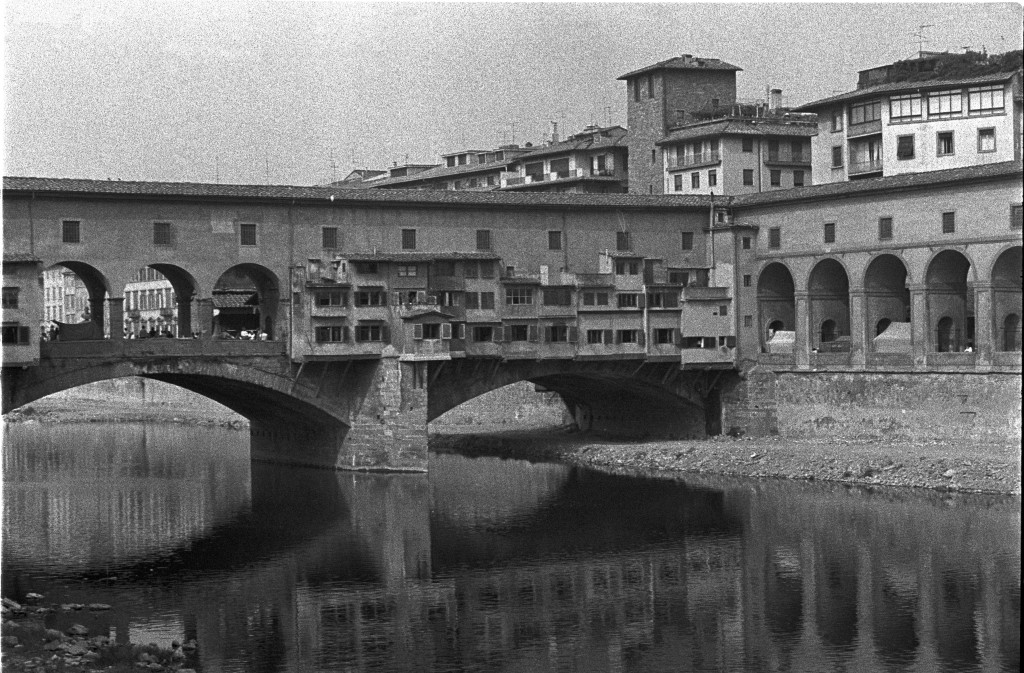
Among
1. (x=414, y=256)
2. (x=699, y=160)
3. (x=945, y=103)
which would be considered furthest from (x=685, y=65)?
(x=414, y=256)

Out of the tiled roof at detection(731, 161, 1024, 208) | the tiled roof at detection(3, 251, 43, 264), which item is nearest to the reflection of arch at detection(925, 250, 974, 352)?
the tiled roof at detection(731, 161, 1024, 208)

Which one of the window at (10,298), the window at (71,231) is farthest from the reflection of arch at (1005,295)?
the window at (10,298)

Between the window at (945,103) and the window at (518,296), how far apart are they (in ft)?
71.5

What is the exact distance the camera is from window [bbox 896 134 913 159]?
7706 cm

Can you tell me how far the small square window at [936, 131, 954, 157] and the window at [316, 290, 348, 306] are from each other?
2908 centimetres

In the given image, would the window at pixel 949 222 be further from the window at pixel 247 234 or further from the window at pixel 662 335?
the window at pixel 247 234

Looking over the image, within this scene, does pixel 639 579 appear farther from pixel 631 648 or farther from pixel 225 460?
pixel 225 460

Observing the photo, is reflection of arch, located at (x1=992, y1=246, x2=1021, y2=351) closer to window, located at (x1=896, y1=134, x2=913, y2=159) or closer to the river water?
the river water

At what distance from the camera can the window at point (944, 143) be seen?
7569 centimetres

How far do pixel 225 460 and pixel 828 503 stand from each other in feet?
95.4

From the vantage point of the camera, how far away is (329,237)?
6500cm

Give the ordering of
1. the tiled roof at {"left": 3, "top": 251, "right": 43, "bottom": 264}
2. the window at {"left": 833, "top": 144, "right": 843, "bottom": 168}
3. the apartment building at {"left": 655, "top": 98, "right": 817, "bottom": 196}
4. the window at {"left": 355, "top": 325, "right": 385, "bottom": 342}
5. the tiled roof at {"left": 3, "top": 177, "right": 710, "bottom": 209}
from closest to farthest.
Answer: the tiled roof at {"left": 3, "top": 251, "right": 43, "bottom": 264}
the tiled roof at {"left": 3, "top": 177, "right": 710, "bottom": 209}
the window at {"left": 355, "top": 325, "right": 385, "bottom": 342}
the window at {"left": 833, "top": 144, "right": 843, "bottom": 168}
the apartment building at {"left": 655, "top": 98, "right": 817, "bottom": 196}

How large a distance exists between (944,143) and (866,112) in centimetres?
507

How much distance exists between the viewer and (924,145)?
76375mm
